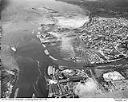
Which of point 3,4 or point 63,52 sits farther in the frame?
point 3,4

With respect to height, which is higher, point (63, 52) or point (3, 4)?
point (3, 4)

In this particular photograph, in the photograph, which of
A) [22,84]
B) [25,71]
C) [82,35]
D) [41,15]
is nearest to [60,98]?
[22,84]

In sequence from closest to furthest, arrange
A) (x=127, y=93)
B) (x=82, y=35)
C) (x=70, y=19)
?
(x=127, y=93), (x=82, y=35), (x=70, y=19)

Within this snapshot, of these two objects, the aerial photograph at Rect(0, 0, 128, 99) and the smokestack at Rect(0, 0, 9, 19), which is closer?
the aerial photograph at Rect(0, 0, 128, 99)

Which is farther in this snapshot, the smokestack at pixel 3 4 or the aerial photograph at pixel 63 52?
the smokestack at pixel 3 4

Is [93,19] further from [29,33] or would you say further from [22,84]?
[22,84]

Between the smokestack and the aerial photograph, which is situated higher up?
the smokestack

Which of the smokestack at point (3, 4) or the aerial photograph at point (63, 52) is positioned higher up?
the smokestack at point (3, 4)

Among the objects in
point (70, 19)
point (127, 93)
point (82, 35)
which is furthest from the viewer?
point (70, 19)
